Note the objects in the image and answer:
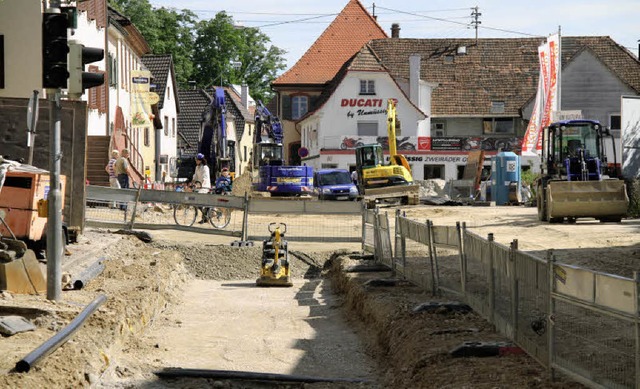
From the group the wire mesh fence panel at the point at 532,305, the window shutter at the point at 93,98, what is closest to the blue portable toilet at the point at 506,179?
→ the window shutter at the point at 93,98

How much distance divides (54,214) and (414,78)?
59230 millimetres

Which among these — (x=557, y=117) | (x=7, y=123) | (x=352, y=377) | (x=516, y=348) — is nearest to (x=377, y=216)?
(x=7, y=123)

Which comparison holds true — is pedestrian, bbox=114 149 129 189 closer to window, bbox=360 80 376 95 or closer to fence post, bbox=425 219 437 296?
fence post, bbox=425 219 437 296

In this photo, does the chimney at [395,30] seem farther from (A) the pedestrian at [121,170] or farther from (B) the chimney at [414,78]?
(A) the pedestrian at [121,170]

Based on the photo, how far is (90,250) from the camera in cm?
2091

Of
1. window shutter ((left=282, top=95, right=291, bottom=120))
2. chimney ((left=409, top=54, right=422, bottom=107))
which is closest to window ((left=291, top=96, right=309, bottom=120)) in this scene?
window shutter ((left=282, top=95, right=291, bottom=120))

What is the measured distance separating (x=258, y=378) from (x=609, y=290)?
505 centimetres

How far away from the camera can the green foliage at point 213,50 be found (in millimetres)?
94188

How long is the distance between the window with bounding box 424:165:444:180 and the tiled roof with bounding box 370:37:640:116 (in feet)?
13.3

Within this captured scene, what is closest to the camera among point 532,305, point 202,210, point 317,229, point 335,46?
point 532,305

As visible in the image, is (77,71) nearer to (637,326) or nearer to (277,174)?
(637,326)

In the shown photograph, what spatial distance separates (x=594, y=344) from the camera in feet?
27.9

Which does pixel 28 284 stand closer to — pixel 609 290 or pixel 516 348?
pixel 516 348

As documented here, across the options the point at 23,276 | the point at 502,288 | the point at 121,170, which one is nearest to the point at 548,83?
the point at 121,170
